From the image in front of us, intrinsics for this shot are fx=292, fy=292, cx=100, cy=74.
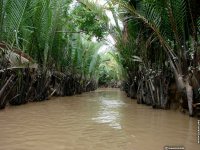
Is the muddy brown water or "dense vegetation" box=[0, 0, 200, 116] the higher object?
"dense vegetation" box=[0, 0, 200, 116]

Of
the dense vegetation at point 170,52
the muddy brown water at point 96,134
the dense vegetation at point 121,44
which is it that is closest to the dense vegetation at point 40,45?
the dense vegetation at point 121,44

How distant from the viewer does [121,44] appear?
10.8 meters

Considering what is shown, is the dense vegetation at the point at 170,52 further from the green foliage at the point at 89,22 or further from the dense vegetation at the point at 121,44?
the green foliage at the point at 89,22

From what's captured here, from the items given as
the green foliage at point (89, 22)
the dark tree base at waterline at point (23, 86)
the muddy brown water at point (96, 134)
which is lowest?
the muddy brown water at point (96, 134)

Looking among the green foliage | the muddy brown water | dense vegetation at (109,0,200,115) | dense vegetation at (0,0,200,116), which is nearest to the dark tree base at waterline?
dense vegetation at (0,0,200,116)

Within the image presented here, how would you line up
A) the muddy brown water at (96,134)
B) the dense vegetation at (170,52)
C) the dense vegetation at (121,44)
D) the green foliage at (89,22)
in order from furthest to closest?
the green foliage at (89,22) < the dense vegetation at (121,44) < the dense vegetation at (170,52) < the muddy brown water at (96,134)

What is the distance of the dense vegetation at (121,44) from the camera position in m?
6.45

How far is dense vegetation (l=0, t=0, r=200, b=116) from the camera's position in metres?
6.45

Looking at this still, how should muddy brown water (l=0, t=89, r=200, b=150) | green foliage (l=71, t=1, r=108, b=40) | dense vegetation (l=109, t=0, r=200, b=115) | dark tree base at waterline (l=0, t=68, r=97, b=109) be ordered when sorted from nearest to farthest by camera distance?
muddy brown water (l=0, t=89, r=200, b=150) < dense vegetation (l=109, t=0, r=200, b=115) < dark tree base at waterline (l=0, t=68, r=97, b=109) < green foliage (l=71, t=1, r=108, b=40)

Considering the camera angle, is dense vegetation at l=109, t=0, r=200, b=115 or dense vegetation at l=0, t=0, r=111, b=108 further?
dense vegetation at l=0, t=0, r=111, b=108

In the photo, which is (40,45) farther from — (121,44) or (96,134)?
(96,134)

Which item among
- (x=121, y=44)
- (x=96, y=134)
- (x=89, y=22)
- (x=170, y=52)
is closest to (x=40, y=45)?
(x=89, y=22)

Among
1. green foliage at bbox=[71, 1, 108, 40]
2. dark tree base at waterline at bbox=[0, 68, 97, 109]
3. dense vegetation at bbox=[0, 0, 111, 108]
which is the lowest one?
dark tree base at waterline at bbox=[0, 68, 97, 109]

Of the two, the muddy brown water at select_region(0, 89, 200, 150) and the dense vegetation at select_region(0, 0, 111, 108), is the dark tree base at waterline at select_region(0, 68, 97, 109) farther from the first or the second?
the muddy brown water at select_region(0, 89, 200, 150)
